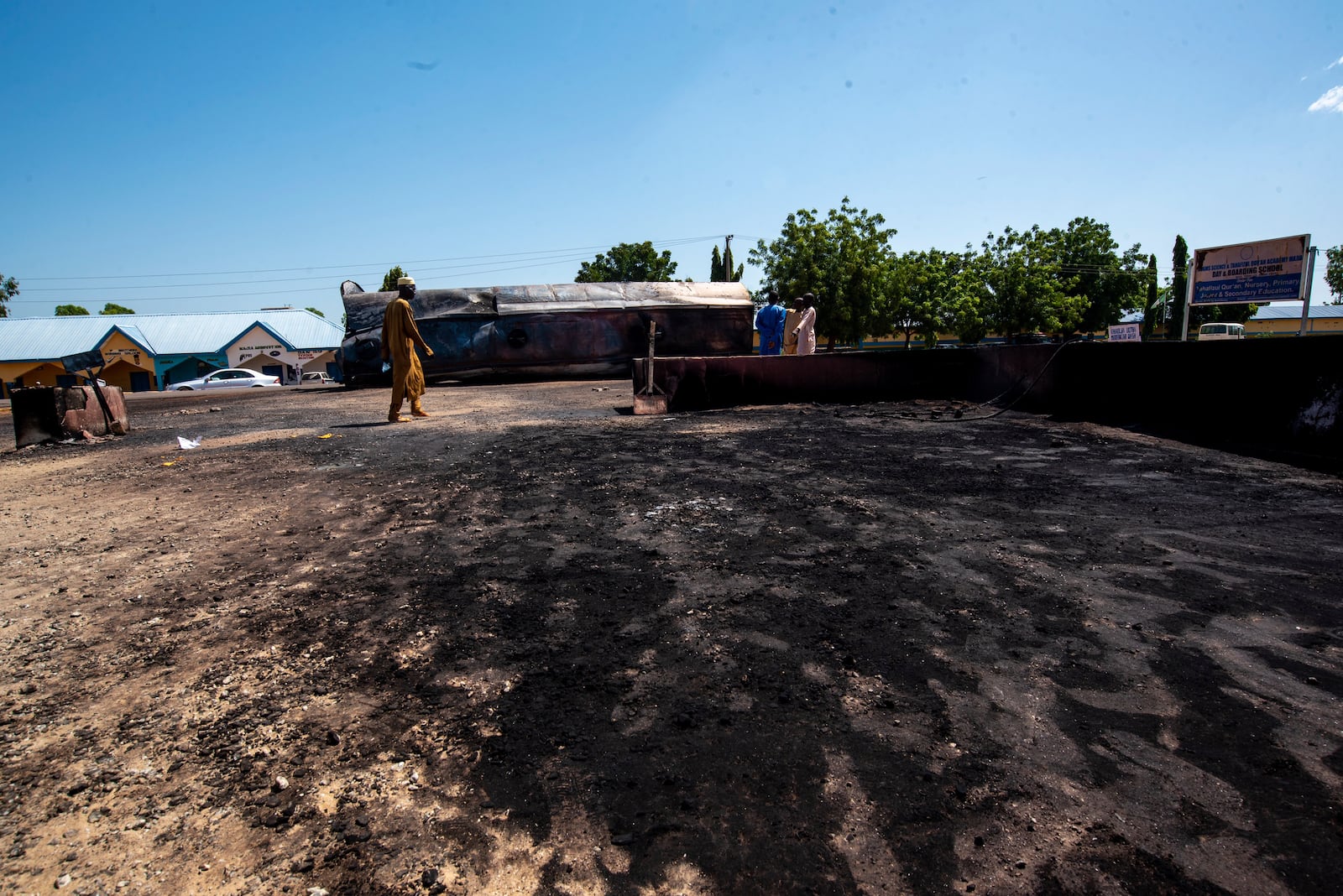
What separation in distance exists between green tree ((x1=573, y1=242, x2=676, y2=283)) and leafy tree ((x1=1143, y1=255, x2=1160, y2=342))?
110ft

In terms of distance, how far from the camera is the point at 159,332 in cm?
4225

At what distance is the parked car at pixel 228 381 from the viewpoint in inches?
1172

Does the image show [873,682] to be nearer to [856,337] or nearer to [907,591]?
[907,591]

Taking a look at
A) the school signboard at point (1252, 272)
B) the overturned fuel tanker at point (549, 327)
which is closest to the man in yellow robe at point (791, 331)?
the overturned fuel tanker at point (549, 327)

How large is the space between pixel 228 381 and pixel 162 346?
15019mm

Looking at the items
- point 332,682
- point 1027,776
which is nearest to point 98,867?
point 332,682

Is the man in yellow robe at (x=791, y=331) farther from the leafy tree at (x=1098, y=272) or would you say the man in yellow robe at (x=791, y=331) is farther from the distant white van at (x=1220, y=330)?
the leafy tree at (x=1098, y=272)

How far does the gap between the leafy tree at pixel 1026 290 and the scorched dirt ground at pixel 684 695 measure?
4808 centimetres

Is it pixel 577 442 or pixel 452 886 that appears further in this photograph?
pixel 577 442

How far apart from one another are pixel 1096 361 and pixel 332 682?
27.7ft

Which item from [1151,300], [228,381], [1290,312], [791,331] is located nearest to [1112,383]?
[791,331]

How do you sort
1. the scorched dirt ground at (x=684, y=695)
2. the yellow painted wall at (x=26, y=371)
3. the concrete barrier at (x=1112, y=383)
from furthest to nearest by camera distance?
the yellow painted wall at (x=26, y=371), the concrete barrier at (x=1112, y=383), the scorched dirt ground at (x=684, y=695)

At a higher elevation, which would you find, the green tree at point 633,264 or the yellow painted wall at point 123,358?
the green tree at point 633,264

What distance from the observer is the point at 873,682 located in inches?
90.7
